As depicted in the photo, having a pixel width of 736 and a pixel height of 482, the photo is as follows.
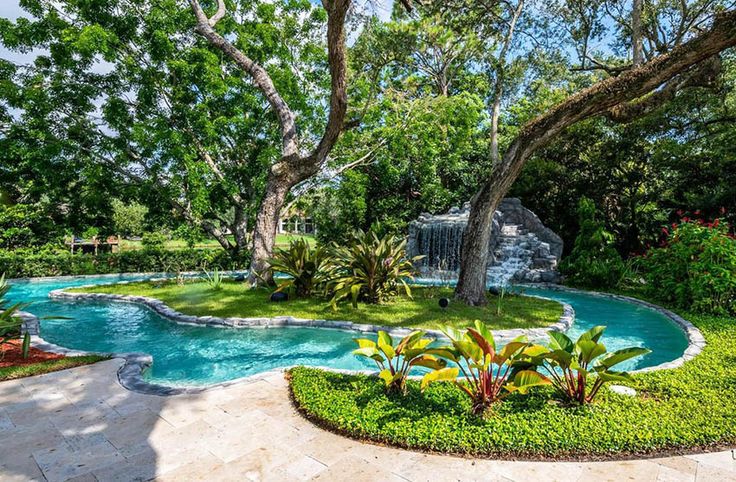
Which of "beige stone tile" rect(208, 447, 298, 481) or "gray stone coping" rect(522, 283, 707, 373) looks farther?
"gray stone coping" rect(522, 283, 707, 373)

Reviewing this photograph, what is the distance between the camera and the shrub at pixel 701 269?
631 centimetres

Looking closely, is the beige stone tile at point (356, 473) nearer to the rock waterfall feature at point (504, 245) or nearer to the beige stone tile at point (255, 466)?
the beige stone tile at point (255, 466)

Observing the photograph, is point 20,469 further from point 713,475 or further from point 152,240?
point 152,240

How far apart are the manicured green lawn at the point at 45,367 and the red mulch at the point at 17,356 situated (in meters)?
0.20

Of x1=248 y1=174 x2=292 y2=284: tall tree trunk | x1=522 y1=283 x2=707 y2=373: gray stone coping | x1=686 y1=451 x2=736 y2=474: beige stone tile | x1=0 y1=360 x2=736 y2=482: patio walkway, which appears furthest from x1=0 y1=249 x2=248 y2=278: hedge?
x1=686 y1=451 x2=736 y2=474: beige stone tile

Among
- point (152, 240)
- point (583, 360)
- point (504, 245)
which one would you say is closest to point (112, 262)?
point (152, 240)

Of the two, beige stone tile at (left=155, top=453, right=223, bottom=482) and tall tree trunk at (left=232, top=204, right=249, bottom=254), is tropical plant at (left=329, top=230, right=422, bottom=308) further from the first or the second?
tall tree trunk at (left=232, top=204, right=249, bottom=254)

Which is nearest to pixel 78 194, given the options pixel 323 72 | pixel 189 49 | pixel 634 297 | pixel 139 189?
pixel 139 189

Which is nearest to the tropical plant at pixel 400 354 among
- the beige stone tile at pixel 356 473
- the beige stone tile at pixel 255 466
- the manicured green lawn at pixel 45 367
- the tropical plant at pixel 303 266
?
the beige stone tile at pixel 356 473

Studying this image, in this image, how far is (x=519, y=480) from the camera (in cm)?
226

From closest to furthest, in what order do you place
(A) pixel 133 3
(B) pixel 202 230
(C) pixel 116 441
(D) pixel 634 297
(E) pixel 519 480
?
(E) pixel 519 480 < (C) pixel 116 441 < (D) pixel 634 297 < (A) pixel 133 3 < (B) pixel 202 230

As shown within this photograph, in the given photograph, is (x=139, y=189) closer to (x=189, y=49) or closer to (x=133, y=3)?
(x=189, y=49)

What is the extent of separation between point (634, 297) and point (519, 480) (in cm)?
Result: 808

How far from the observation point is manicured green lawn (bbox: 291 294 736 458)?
8.39 feet
